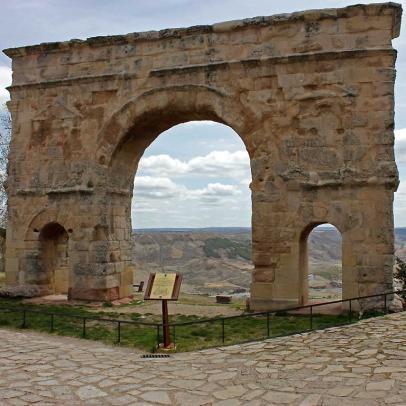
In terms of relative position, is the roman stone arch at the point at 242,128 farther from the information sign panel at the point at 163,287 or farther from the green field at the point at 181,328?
the information sign panel at the point at 163,287

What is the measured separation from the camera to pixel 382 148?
11977 mm

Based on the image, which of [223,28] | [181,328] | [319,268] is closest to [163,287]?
[181,328]

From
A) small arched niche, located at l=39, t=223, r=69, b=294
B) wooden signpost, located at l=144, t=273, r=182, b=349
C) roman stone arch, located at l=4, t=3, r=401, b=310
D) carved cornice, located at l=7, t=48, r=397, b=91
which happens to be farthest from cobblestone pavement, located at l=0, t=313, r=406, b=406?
small arched niche, located at l=39, t=223, r=69, b=294

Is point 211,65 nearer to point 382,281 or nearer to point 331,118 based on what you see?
point 331,118

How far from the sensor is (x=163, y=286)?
8.62m

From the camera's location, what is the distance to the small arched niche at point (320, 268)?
12858 mm

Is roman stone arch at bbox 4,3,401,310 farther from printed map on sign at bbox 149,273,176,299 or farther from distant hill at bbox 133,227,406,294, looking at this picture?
distant hill at bbox 133,227,406,294

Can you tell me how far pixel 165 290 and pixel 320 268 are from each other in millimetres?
52169

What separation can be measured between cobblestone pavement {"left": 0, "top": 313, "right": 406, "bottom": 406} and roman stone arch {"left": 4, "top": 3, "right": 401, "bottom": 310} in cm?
369

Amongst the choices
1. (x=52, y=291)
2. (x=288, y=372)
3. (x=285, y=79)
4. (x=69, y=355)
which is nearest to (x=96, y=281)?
(x=52, y=291)

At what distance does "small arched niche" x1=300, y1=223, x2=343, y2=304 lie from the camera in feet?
42.2

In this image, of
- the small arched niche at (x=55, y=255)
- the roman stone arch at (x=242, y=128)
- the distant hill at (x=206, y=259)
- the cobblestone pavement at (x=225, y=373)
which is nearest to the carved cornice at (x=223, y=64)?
the roman stone arch at (x=242, y=128)

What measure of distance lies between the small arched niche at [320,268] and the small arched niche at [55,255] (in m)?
6.98

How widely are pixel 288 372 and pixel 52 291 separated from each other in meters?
10.3
